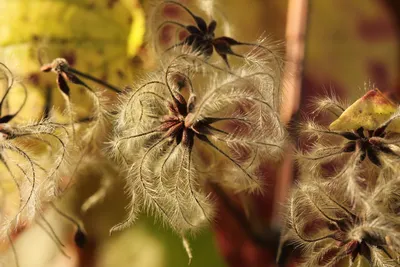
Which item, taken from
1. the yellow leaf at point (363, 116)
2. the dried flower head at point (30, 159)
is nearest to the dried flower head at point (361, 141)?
the yellow leaf at point (363, 116)

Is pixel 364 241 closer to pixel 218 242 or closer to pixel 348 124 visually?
pixel 348 124

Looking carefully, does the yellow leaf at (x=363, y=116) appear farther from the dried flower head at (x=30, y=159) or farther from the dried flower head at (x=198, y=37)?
the dried flower head at (x=30, y=159)

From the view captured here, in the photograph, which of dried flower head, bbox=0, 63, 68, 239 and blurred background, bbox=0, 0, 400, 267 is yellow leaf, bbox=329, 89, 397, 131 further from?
dried flower head, bbox=0, 63, 68, 239

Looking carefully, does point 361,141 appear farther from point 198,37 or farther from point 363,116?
point 198,37

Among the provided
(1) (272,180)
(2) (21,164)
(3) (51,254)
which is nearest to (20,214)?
(2) (21,164)

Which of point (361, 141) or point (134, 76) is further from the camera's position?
point (134, 76)

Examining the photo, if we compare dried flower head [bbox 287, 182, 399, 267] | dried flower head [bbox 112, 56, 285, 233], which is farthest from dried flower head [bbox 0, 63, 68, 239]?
dried flower head [bbox 287, 182, 399, 267]

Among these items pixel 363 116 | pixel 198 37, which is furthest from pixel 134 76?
pixel 363 116
